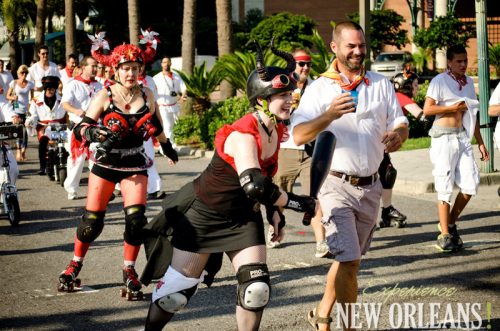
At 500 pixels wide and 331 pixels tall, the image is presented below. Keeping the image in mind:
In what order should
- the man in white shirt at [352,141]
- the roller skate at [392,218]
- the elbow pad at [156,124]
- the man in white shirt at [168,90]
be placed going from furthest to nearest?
1. the man in white shirt at [168,90]
2. the roller skate at [392,218]
3. the elbow pad at [156,124]
4. the man in white shirt at [352,141]

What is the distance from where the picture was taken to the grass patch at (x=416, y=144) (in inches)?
755

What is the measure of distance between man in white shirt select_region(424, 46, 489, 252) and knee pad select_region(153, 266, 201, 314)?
438cm

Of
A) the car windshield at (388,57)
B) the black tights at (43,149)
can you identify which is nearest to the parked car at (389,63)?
the car windshield at (388,57)

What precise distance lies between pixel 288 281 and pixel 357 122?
2.42m

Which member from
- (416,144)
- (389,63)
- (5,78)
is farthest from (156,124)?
(389,63)

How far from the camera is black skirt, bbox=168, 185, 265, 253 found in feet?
19.5

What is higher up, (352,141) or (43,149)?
(352,141)

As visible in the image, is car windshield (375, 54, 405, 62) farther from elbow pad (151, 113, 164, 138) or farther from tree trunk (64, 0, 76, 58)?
elbow pad (151, 113, 164, 138)

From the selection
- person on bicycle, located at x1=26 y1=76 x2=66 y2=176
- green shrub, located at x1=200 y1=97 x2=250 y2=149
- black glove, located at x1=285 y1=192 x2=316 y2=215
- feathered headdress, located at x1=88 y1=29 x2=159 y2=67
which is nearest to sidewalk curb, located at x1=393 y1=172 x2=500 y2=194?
feathered headdress, located at x1=88 y1=29 x2=159 y2=67

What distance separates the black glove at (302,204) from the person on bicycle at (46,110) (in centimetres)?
1176

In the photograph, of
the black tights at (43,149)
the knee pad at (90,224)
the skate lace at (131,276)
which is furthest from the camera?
the black tights at (43,149)

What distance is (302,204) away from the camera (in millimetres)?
5473

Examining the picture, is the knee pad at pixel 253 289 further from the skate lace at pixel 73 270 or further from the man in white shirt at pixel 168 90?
the man in white shirt at pixel 168 90

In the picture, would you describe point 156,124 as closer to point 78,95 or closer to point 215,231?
point 215,231
